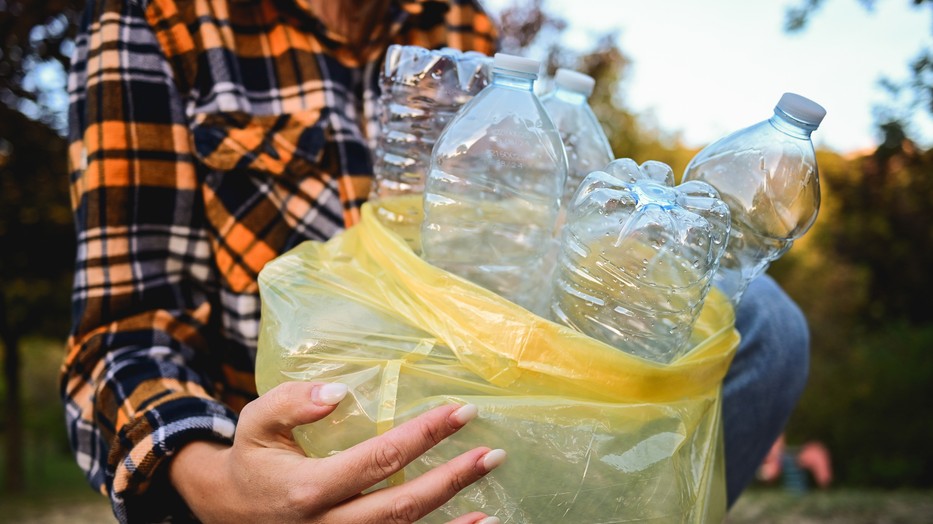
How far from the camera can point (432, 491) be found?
3.02ft

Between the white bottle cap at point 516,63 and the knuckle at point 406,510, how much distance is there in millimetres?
686

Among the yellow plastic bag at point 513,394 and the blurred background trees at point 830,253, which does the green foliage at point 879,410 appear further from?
the yellow plastic bag at point 513,394

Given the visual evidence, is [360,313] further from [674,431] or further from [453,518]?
[674,431]

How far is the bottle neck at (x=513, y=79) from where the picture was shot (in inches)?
45.8

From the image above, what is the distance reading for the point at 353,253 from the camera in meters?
1.26

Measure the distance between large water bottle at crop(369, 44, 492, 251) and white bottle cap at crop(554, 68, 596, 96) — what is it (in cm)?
15

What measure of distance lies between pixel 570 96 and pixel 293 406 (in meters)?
0.85

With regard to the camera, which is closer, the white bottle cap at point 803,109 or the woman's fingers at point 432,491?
the woman's fingers at point 432,491

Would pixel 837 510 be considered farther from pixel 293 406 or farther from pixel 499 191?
pixel 293 406

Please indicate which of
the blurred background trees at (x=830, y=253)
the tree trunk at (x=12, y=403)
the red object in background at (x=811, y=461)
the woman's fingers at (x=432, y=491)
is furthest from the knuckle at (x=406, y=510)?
the red object in background at (x=811, y=461)

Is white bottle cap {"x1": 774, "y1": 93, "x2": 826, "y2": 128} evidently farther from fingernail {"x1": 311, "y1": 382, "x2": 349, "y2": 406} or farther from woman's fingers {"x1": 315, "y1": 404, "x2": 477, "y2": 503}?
fingernail {"x1": 311, "y1": 382, "x2": 349, "y2": 406}

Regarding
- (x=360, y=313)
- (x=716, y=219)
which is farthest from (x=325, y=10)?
(x=716, y=219)

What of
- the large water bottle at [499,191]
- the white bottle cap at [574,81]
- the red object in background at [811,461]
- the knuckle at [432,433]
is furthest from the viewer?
the red object in background at [811,461]

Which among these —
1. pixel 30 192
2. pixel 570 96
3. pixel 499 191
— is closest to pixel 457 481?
pixel 499 191
